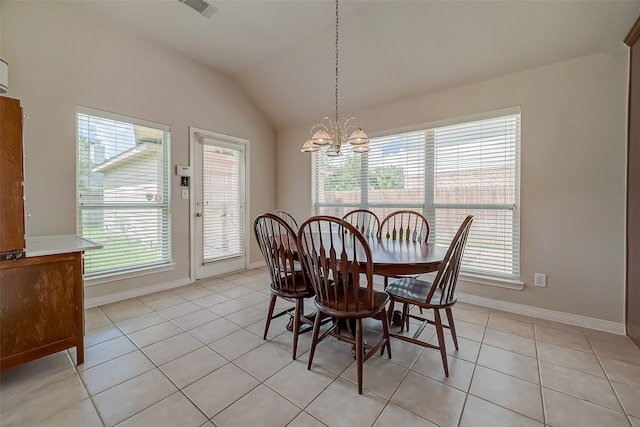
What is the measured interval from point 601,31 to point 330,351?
3345 millimetres

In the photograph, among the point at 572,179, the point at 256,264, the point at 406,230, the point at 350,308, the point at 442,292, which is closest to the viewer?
the point at 350,308

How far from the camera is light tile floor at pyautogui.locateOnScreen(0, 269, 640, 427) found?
133 centimetres

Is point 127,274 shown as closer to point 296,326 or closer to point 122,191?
point 122,191

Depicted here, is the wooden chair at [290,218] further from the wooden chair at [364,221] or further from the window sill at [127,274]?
the window sill at [127,274]

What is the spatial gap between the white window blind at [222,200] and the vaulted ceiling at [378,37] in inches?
46.8

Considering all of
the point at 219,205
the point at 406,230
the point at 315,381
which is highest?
the point at 219,205

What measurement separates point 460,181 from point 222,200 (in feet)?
10.6

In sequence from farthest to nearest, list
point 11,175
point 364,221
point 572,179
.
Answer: point 364,221, point 572,179, point 11,175

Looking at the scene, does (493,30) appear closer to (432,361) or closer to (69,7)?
(432,361)

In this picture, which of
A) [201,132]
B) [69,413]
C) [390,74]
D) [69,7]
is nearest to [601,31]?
[390,74]

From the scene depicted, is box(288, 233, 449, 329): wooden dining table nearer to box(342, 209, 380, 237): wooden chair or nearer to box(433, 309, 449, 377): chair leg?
box(433, 309, 449, 377): chair leg

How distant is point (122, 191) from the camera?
2912mm

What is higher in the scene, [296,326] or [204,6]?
[204,6]

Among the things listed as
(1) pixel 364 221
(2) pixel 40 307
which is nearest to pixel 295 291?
(2) pixel 40 307
